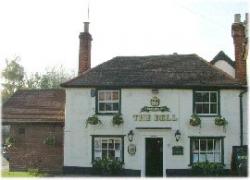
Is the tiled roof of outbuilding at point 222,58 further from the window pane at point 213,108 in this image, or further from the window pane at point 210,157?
the window pane at point 210,157

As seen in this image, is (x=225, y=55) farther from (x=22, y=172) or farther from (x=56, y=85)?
(x=56, y=85)

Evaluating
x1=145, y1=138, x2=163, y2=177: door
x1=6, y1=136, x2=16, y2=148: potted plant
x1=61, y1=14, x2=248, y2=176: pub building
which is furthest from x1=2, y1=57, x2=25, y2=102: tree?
x1=145, y1=138, x2=163, y2=177: door

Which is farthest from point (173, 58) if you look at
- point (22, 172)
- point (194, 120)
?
point (22, 172)

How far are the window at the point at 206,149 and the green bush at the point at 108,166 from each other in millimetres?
3589

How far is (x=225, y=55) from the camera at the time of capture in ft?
92.3

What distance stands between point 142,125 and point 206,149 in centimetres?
329

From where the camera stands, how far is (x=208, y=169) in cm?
2005

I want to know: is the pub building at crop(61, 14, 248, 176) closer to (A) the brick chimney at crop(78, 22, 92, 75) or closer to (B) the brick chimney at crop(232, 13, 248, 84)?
(B) the brick chimney at crop(232, 13, 248, 84)

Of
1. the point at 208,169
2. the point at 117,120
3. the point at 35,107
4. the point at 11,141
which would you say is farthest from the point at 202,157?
the point at 11,141

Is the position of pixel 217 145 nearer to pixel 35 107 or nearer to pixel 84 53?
pixel 84 53

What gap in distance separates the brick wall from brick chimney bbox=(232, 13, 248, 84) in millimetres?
9649

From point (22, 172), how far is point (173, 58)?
395 inches

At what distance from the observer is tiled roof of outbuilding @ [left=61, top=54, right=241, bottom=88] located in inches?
834

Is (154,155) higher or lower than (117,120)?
lower
